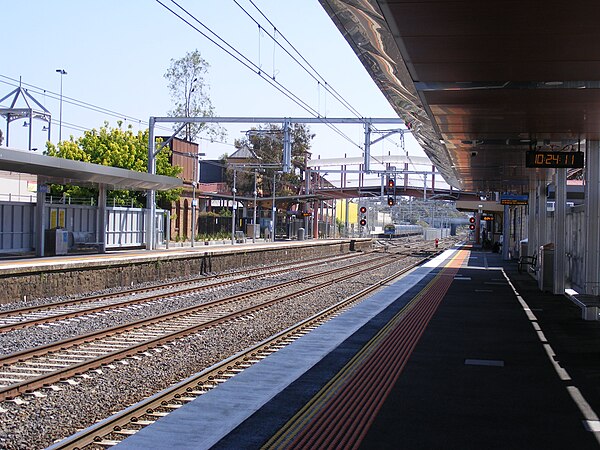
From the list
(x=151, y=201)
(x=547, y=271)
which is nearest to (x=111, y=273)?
(x=151, y=201)

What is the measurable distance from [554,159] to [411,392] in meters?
9.02

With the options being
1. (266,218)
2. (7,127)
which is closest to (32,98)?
(7,127)

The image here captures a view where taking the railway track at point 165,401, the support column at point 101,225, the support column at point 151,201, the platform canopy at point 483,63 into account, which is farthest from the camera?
the support column at point 151,201

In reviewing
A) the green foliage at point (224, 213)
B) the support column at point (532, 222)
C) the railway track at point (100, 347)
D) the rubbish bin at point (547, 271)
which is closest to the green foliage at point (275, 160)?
the green foliage at point (224, 213)

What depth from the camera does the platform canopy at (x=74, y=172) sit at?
884 inches

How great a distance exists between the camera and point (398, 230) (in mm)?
111438

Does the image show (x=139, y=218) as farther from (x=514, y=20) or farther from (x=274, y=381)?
(x=514, y=20)

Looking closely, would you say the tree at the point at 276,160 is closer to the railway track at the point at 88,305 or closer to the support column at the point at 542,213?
the support column at the point at 542,213

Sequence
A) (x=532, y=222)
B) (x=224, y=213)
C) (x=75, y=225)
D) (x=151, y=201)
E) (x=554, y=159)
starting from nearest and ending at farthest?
(x=554, y=159) < (x=75, y=225) < (x=532, y=222) < (x=151, y=201) < (x=224, y=213)

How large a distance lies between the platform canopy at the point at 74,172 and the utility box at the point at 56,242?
1.89m

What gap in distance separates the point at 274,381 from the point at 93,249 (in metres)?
23.5

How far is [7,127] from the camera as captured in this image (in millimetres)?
42625

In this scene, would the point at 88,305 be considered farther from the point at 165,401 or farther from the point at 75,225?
the point at 75,225

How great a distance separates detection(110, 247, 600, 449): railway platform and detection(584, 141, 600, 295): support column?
1.91 m
